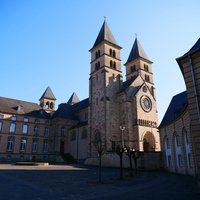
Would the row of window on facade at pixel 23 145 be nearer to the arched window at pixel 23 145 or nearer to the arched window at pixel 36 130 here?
the arched window at pixel 23 145

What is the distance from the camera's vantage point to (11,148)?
4369 cm

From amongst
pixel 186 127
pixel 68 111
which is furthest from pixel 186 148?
pixel 68 111

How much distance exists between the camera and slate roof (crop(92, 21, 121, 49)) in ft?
151

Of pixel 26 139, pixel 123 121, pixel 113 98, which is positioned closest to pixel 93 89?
pixel 113 98

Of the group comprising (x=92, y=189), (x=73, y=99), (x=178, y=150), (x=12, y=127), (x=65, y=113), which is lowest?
(x=92, y=189)

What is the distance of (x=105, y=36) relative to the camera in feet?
151

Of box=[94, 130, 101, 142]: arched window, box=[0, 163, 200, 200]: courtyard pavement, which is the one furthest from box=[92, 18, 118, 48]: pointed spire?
box=[0, 163, 200, 200]: courtyard pavement

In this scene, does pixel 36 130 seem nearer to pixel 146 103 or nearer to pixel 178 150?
pixel 146 103

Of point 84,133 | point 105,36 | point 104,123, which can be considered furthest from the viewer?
point 105,36

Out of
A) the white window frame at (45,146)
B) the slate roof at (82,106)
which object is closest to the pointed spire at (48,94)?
the slate roof at (82,106)

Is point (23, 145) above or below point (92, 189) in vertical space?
above

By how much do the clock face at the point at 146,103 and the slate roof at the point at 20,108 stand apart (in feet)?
84.8

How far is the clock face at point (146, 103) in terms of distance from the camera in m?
40.2

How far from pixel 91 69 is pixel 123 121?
15706 mm
